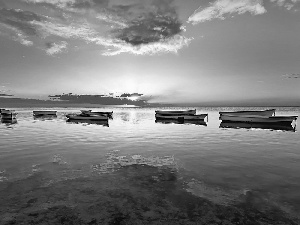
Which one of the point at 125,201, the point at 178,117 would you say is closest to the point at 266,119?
the point at 178,117

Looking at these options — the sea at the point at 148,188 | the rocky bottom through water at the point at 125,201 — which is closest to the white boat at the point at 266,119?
the sea at the point at 148,188

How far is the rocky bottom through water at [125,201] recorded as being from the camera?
647 cm

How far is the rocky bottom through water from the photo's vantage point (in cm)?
647

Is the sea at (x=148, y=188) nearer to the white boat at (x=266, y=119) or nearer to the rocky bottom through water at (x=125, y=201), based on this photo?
the rocky bottom through water at (x=125, y=201)

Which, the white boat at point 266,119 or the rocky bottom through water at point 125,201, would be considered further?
the white boat at point 266,119

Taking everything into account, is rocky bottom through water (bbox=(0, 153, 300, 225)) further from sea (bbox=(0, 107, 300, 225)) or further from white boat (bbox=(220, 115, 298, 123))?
white boat (bbox=(220, 115, 298, 123))

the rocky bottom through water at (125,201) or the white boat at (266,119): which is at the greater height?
the white boat at (266,119)

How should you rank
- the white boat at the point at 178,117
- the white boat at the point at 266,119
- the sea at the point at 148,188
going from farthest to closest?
the white boat at the point at 178,117, the white boat at the point at 266,119, the sea at the point at 148,188

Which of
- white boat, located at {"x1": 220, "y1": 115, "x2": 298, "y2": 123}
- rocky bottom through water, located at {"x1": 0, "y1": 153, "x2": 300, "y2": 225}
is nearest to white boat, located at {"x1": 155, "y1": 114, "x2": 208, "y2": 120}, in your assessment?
white boat, located at {"x1": 220, "y1": 115, "x2": 298, "y2": 123}

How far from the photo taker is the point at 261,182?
988 cm

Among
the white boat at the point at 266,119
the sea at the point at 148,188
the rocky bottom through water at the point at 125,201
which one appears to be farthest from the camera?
the white boat at the point at 266,119

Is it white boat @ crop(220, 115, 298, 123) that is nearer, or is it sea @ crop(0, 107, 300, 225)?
sea @ crop(0, 107, 300, 225)

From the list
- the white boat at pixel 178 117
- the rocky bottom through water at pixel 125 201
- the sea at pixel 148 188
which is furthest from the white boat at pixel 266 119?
the rocky bottom through water at pixel 125 201

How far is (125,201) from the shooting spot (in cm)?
775
